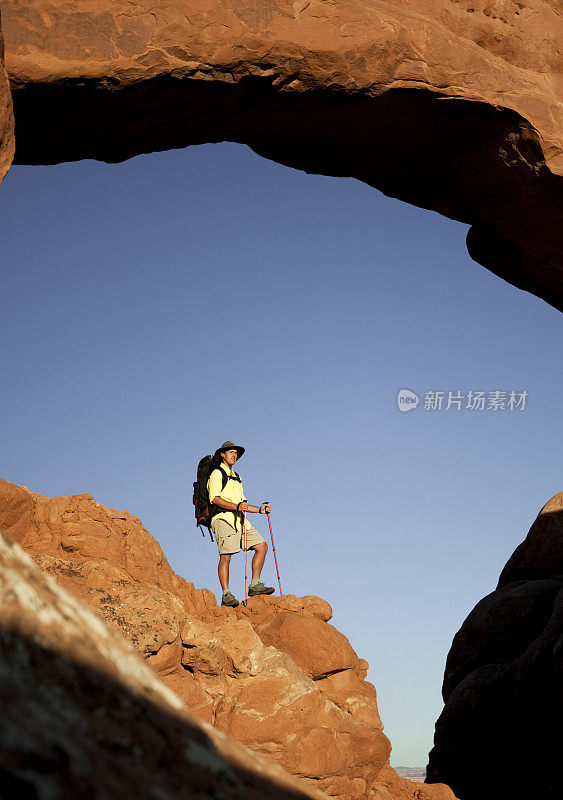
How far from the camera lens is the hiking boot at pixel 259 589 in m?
9.77

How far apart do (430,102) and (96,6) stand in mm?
2667

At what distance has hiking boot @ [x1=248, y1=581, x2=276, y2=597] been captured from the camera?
385 inches

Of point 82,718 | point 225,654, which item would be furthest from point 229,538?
point 82,718

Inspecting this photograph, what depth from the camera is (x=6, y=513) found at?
7.24 metres

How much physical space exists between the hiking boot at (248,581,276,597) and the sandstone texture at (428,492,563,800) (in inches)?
112

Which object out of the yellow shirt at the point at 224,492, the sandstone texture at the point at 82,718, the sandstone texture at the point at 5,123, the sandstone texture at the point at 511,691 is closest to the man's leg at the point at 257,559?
the yellow shirt at the point at 224,492

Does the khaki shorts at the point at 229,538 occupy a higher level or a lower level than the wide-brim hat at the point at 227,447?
lower

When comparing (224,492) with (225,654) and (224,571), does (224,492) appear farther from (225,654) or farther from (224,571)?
(225,654)

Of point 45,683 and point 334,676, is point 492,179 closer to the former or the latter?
point 334,676

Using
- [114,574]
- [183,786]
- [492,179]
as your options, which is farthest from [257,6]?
[183,786]

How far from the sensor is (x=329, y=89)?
224 inches

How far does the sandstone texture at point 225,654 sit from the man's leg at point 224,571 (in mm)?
899

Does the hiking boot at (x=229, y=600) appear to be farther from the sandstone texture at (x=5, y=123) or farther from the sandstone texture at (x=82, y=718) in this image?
the sandstone texture at (x=82, y=718)

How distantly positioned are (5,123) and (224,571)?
6533 mm
